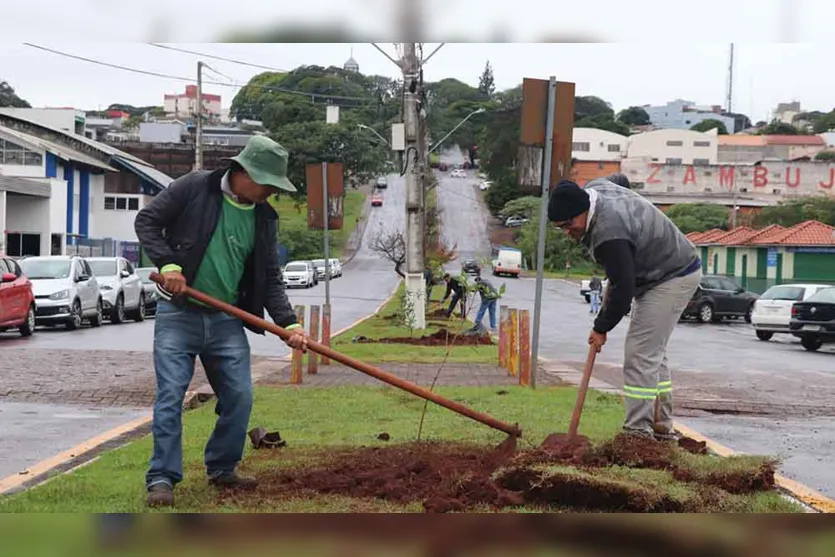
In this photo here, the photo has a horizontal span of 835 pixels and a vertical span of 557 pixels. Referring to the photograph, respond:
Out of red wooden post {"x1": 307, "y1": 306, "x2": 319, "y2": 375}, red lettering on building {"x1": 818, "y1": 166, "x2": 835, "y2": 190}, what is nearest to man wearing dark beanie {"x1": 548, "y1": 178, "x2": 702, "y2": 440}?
red wooden post {"x1": 307, "y1": 306, "x2": 319, "y2": 375}

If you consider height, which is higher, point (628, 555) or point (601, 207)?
point (601, 207)

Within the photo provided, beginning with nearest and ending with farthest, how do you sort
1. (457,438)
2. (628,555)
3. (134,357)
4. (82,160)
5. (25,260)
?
1. (628,555)
2. (457,438)
3. (134,357)
4. (25,260)
5. (82,160)

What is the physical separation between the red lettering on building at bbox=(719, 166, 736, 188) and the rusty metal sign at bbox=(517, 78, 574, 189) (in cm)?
7278

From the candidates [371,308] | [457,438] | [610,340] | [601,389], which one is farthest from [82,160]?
[457,438]

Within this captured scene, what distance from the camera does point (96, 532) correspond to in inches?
168

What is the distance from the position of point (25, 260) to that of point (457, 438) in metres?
18.9

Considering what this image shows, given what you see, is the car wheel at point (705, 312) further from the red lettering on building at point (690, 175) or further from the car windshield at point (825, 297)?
the red lettering on building at point (690, 175)

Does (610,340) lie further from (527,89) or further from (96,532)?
(96,532)

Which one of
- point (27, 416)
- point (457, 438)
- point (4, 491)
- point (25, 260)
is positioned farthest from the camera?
point (25, 260)

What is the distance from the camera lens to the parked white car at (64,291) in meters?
22.0

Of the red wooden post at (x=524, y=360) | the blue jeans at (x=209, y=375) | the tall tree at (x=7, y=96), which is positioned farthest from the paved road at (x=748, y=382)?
the tall tree at (x=7, y=96)

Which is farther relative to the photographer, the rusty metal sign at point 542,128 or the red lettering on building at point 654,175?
the red lettering on building at point 654,175

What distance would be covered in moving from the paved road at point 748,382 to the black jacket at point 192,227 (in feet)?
11.1

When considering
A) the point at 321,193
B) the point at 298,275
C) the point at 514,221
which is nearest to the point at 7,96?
the point at 298,275
